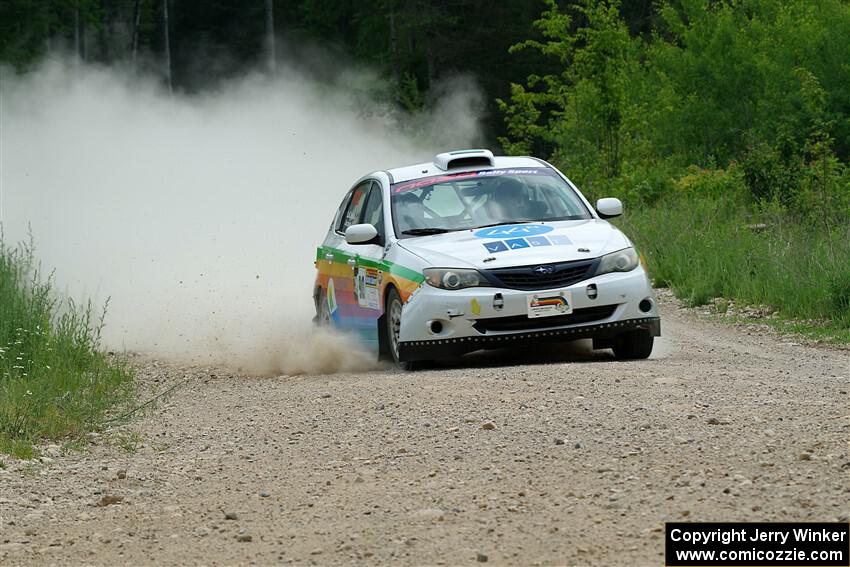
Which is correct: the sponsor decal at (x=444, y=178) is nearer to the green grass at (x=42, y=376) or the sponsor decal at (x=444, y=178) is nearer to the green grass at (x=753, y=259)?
the green grass at (x=42, y=376)

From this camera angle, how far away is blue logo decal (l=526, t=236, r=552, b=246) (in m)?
11.8

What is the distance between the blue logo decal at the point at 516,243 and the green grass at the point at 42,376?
3144 millimetres

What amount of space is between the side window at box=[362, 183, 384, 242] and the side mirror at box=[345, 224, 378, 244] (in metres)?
0.14

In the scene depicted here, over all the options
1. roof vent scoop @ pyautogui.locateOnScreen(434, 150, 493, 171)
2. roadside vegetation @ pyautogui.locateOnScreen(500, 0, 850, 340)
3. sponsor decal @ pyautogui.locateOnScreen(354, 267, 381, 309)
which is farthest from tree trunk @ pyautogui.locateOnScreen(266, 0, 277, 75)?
sponsor decal @ pyautogui.locateOnScreen(354, 267, 381, 309)

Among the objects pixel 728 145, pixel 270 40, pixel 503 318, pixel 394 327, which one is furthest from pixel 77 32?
pixel 503 318

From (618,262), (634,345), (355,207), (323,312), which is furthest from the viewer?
(323,312)

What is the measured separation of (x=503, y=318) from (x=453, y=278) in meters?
0.49

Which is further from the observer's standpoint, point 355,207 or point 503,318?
point 355,207

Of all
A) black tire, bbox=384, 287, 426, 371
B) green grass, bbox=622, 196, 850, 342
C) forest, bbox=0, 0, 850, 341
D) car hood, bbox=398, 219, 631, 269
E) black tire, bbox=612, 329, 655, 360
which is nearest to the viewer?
car hood, bbox=398, 219, 631, 269

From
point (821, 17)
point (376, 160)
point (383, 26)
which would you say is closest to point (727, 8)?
point (821, 17)

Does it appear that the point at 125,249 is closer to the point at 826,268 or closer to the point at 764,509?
the point at 826,268

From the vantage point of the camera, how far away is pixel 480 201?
12914mm

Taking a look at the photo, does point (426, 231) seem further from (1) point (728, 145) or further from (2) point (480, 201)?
(1) point (728, 145)

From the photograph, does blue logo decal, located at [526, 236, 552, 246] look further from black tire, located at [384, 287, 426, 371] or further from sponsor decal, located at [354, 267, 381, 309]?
sponsor decal, located at [354, 267, 381, 309]
